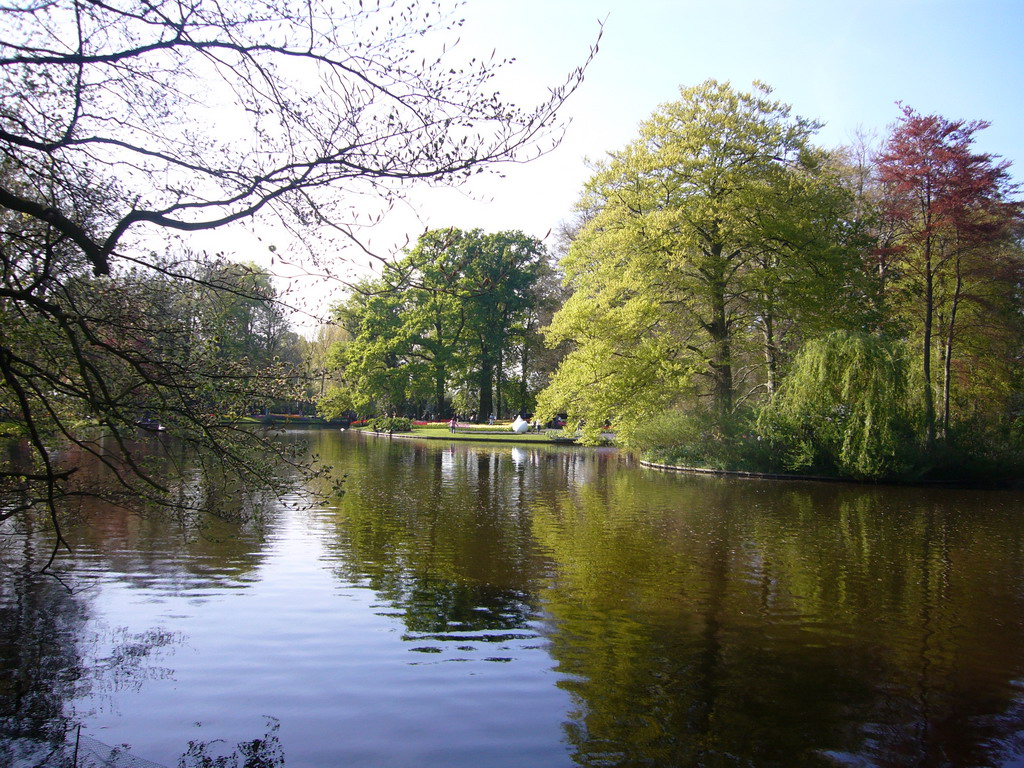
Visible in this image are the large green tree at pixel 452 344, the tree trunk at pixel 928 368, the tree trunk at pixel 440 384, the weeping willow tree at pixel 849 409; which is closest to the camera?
the weeping willow tree at pixel 849 409

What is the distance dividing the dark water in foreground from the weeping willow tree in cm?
707

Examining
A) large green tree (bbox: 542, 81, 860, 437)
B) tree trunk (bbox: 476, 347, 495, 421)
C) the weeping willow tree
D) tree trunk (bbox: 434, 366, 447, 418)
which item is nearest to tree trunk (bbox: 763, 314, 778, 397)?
large green tree (bbox: 542, 81, 860, 437)

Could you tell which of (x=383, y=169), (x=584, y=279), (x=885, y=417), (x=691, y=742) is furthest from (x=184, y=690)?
(x=584, y=279)

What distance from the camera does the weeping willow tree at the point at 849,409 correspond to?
796 inches

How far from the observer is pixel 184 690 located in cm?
576

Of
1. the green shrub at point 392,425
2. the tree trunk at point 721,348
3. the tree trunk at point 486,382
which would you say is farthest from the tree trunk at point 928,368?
the tree trunk at point 486,382

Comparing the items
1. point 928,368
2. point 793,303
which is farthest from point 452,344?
point 928,368

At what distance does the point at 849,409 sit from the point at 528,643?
1664 cm

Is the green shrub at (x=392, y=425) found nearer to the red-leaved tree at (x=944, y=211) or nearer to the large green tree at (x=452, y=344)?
the large green tree at (x=452, y=344)

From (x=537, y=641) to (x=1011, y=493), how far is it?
56.7 feet

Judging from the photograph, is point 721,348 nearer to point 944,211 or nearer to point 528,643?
point 944,211

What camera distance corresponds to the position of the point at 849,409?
20.9m

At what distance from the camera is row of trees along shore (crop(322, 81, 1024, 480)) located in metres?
21.0

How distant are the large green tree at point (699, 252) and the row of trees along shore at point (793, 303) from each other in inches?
2.6
